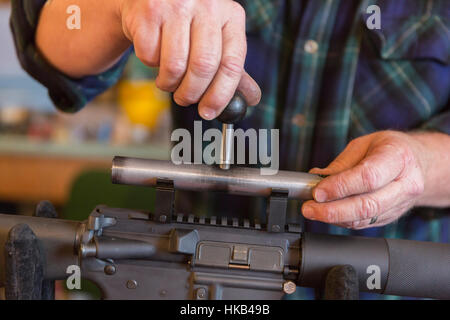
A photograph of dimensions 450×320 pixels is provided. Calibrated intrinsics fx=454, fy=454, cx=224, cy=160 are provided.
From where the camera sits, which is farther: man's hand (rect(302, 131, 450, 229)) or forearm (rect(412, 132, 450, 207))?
forearm (rect(412, 132, 450, 207))

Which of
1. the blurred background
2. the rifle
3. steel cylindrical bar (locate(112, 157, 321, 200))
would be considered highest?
the blurred background

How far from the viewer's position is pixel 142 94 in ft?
6.47

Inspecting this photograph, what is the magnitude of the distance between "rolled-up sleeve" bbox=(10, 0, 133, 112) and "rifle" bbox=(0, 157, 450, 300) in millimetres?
301

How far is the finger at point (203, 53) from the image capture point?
1.40ft

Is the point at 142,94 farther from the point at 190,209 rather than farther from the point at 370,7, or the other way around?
the point at 370,7

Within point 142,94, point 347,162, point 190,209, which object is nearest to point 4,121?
point 142,94

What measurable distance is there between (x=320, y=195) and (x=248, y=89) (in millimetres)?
137

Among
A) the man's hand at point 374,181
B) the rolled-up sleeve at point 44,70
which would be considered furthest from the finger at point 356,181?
the rolled-up sleeve at point 44,70

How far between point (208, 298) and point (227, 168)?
0.14 metres

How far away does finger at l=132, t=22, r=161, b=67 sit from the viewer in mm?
437

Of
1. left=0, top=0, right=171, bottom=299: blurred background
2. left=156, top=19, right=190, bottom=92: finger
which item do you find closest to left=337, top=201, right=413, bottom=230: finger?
left=156, top=19, right=190, bottom=92: finger

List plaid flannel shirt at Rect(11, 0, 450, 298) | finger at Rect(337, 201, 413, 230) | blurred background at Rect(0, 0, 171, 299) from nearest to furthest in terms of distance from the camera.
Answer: finger at Rect(337, 201, 413, 230) < plaid flannel shirt at Rect(11, 0, 450, 298) < blurred background at Rect(0, 0, 171, 299)

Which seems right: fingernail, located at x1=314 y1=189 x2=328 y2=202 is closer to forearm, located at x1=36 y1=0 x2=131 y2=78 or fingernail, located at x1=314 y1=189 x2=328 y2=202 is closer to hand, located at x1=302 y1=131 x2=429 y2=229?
hand, located at x1=302 y1=131 x2=429 y2=229

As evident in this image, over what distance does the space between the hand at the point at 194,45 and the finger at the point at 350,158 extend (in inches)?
6.2
